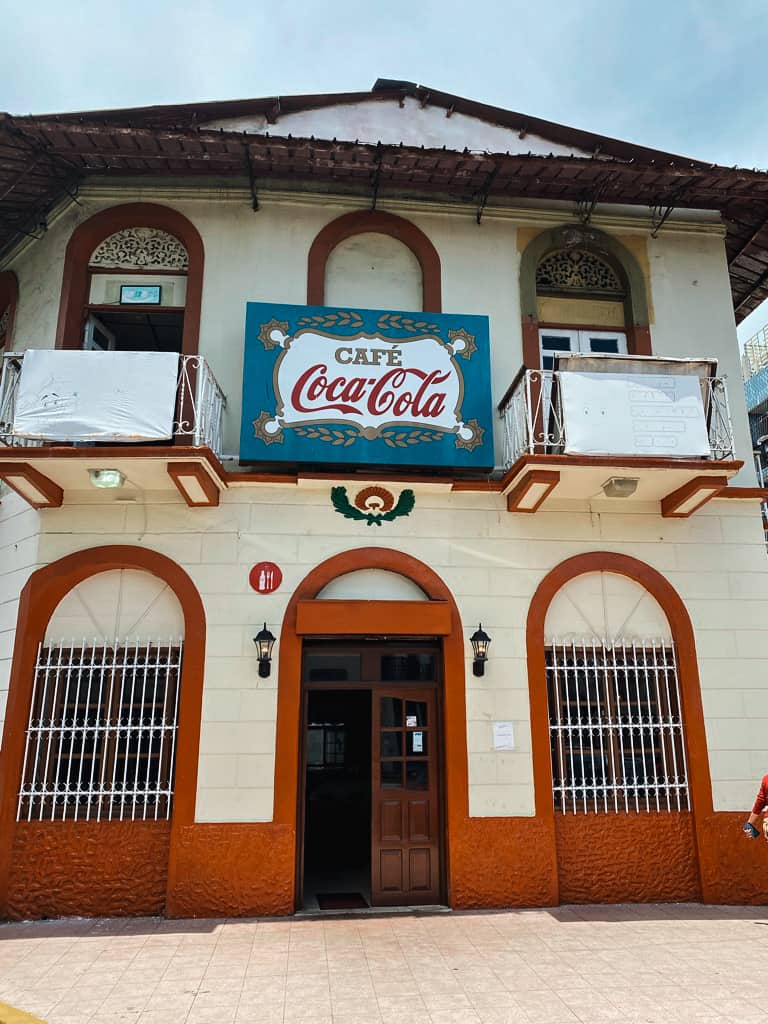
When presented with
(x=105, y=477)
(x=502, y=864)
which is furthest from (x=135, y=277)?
(x=502, y=864)

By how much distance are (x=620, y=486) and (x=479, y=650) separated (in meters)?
2.39

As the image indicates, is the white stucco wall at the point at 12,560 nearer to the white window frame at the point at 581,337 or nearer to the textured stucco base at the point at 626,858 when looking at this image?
the textured stucco base at the point at 626,858

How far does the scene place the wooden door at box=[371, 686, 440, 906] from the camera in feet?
25.5

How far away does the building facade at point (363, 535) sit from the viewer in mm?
7621

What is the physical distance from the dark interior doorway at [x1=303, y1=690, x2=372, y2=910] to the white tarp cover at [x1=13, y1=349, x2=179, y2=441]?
3730 mm

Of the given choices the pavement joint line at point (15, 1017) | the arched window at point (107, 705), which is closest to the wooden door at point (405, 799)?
the arched window at point (107, 705)

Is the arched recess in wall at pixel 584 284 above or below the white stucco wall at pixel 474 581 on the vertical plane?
above

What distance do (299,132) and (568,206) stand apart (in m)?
3.58

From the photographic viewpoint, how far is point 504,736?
7.94 meters

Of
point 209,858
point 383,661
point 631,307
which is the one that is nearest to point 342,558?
point 383,661

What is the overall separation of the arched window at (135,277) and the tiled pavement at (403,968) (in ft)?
21.3

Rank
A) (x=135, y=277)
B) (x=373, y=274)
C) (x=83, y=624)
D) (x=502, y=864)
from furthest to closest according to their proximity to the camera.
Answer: (x=373, y=274) < (x=135, y=277) < (x=83, y=624) < (x=502, y=864)

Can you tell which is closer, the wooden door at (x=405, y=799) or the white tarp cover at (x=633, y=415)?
the wooden door at (x=405, y=799)

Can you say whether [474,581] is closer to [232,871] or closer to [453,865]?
[453,865]
